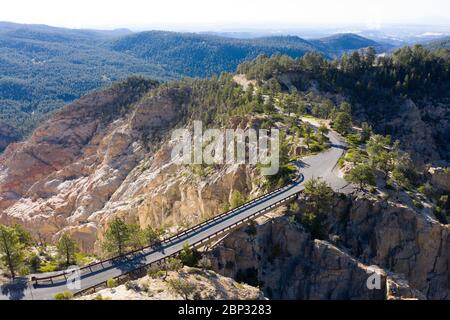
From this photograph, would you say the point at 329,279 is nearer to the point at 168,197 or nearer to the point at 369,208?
the point at 369,208

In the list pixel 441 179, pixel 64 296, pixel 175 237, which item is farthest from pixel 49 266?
pixel 441 179

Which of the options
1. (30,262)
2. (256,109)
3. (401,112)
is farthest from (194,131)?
(30,262)

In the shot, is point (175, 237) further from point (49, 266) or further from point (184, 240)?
point (49, 266)

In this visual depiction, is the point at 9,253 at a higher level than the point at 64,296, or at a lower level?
higher

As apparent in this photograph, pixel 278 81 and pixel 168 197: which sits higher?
pixel 278 81

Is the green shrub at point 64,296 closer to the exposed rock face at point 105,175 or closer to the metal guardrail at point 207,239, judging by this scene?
the metal guardrail at point 207,239

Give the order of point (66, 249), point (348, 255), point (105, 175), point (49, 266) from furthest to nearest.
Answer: point (105, 175) < point (66, 249) < point (348, 255) < point (49, 266)

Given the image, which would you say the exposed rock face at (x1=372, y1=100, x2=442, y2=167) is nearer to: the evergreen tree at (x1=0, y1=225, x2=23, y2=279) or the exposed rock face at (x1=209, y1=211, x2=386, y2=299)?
the exposed rock face at (x1=209, y1=211, x2=386, y2=299)
